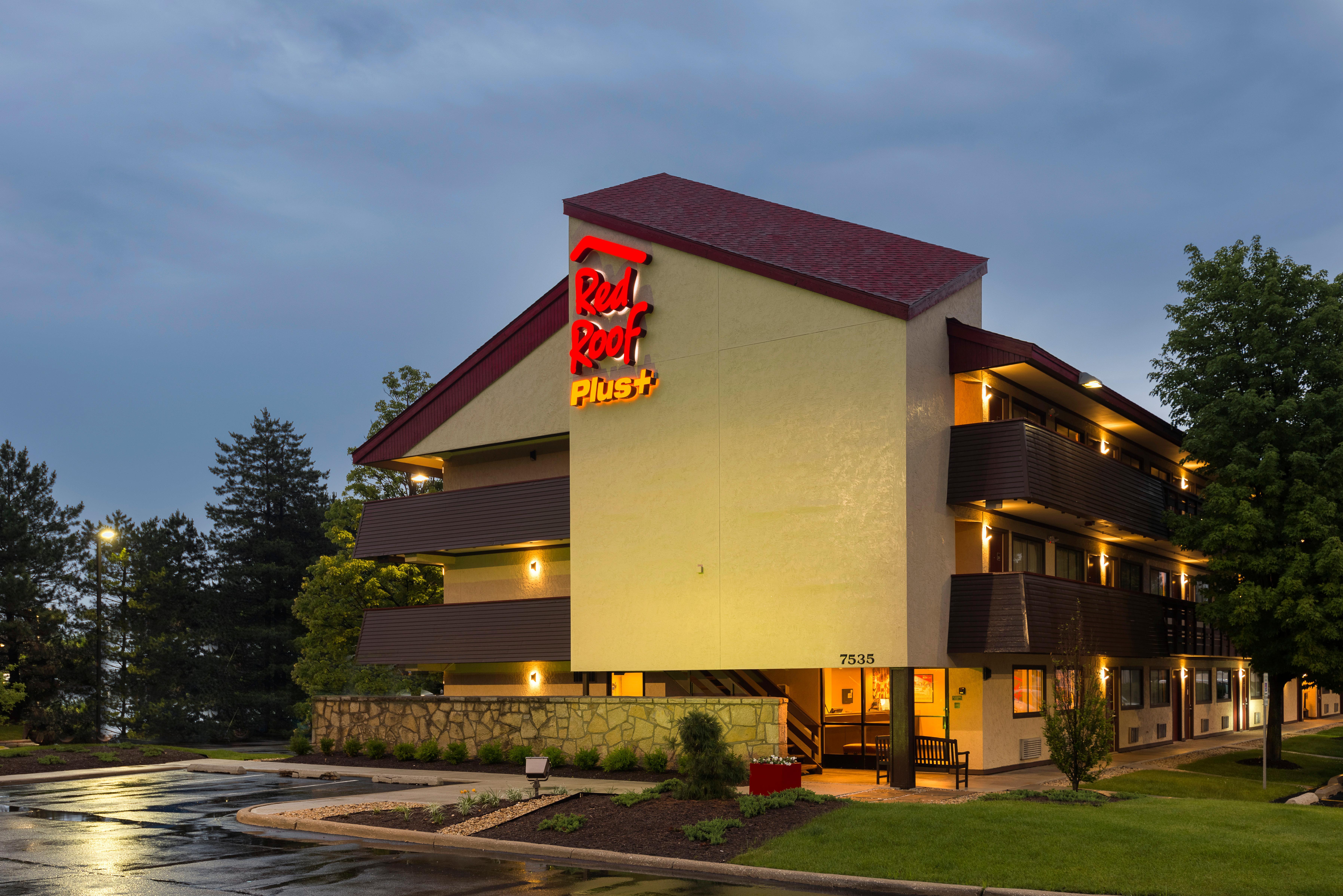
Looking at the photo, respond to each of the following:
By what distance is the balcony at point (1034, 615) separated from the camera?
24.7 metres

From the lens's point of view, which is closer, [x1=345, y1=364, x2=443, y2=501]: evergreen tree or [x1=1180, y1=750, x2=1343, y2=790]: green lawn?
[x1=1180, y1=750, x2=1343, y2=790]: green lawn

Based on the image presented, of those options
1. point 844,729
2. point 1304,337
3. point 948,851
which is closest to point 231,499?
point 844,729

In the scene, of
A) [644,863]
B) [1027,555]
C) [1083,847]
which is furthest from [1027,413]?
[644,863]

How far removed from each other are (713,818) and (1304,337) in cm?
2424

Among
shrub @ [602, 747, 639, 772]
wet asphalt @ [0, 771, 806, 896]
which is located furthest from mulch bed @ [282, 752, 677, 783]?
wet asphalt @ [0, 771, 806, 896]

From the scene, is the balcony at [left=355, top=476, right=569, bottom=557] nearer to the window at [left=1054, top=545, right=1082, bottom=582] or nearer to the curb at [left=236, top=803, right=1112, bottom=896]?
the curb at [left=236, top=803, right=1112, bottom=896]

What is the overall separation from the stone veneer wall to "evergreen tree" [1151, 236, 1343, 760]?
14588 mm

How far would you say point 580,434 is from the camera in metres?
30.0

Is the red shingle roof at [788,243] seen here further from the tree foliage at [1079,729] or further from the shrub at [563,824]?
the shrub at [563,824]

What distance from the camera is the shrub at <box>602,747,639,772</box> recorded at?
990 inches

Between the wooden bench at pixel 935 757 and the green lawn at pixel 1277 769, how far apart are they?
338 inches

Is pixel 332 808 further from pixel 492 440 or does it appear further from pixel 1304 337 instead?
pixel 1304 337

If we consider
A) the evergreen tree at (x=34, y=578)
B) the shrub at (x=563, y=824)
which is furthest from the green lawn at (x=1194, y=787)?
the evergreen tree at (x=34, y=578)

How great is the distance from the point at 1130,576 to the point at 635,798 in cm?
2542
